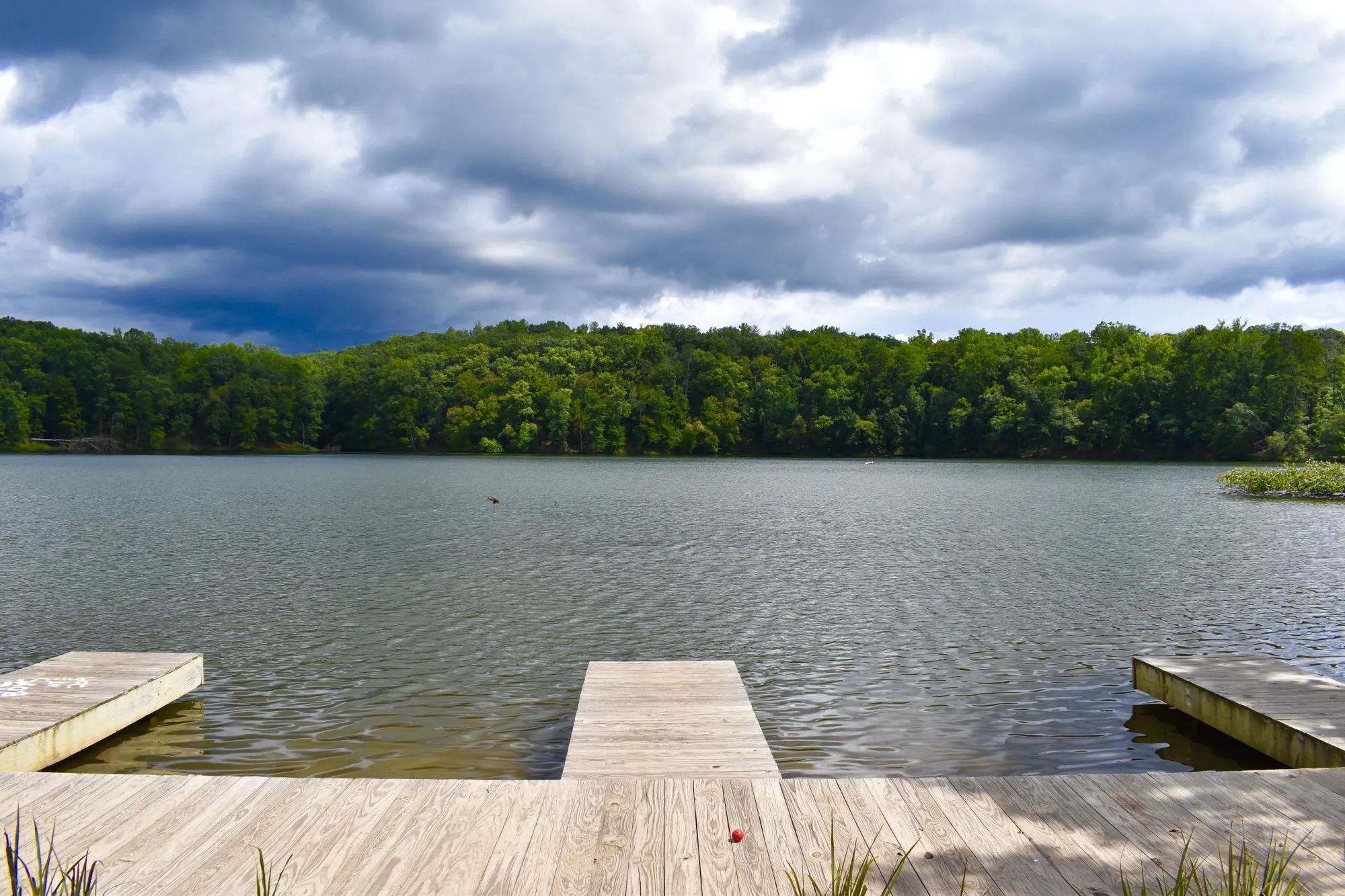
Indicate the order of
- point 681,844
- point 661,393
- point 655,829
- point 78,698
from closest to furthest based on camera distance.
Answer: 1. point 681,844
2. point 655,829
3. point 78,698
4. point 661,393

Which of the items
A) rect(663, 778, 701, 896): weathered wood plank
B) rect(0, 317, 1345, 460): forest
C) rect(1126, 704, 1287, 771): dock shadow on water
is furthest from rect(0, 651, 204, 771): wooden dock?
rect(0, 317, 1345, 460): forest

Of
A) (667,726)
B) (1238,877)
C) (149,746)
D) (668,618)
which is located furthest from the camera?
(668,618)

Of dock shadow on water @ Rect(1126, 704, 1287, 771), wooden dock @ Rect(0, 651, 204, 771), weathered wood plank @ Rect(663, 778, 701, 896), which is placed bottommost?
dock shadow on water @ Rect(1126, 704, 1287, 771)

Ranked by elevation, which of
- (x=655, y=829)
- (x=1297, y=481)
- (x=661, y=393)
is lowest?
(x=655, y=829)

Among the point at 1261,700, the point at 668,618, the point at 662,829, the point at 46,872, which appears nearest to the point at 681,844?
the point at 662,829

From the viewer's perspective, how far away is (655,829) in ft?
12.9

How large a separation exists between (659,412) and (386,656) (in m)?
88.6

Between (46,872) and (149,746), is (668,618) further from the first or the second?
(46,872)

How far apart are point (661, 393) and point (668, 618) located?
290 ft

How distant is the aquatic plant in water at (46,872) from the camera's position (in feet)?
8.27

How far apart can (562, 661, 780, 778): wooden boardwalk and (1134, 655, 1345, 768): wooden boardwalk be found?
349 centimetres

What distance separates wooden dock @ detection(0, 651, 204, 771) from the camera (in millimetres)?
5844


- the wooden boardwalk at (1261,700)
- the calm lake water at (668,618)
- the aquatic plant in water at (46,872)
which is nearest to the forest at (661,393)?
the calm lake water at (668,618)

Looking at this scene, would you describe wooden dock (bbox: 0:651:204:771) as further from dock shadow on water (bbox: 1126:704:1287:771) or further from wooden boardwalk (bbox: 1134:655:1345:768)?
wooden boardwalk (bbox: 1134:655:1345:768)
